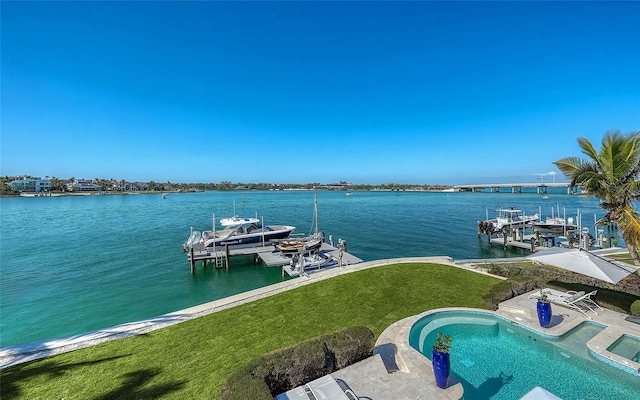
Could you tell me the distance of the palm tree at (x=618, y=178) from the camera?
8.75m

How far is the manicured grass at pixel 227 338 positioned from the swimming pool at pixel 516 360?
88cm

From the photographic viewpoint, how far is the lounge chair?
9195mm

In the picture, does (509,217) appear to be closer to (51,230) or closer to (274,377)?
(274,377)

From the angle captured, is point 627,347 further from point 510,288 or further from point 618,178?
point 618,178

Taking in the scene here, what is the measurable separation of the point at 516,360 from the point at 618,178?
7.45m

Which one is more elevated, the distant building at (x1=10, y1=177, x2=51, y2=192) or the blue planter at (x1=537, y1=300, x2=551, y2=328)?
the distant building at (x1=10, y1=177, x2=51, y2=192)

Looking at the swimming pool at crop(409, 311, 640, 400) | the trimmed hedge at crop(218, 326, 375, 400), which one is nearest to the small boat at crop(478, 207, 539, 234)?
the swimming pool at crop(409, 311, 640, 400)

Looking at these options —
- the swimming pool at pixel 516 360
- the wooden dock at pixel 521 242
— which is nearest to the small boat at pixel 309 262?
the swimming pool at pixel 516 360

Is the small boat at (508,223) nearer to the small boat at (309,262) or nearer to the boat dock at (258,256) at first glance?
the boat dock at (258,256)

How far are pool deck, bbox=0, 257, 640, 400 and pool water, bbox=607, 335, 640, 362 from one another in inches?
6.0

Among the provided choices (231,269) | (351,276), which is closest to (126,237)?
(231,269)

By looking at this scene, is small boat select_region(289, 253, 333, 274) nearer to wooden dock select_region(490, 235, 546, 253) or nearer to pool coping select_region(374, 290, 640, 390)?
pool coping select_region(374, 290, 640, 390)

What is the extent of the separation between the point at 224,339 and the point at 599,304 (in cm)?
1303

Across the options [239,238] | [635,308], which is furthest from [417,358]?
[239,238]
